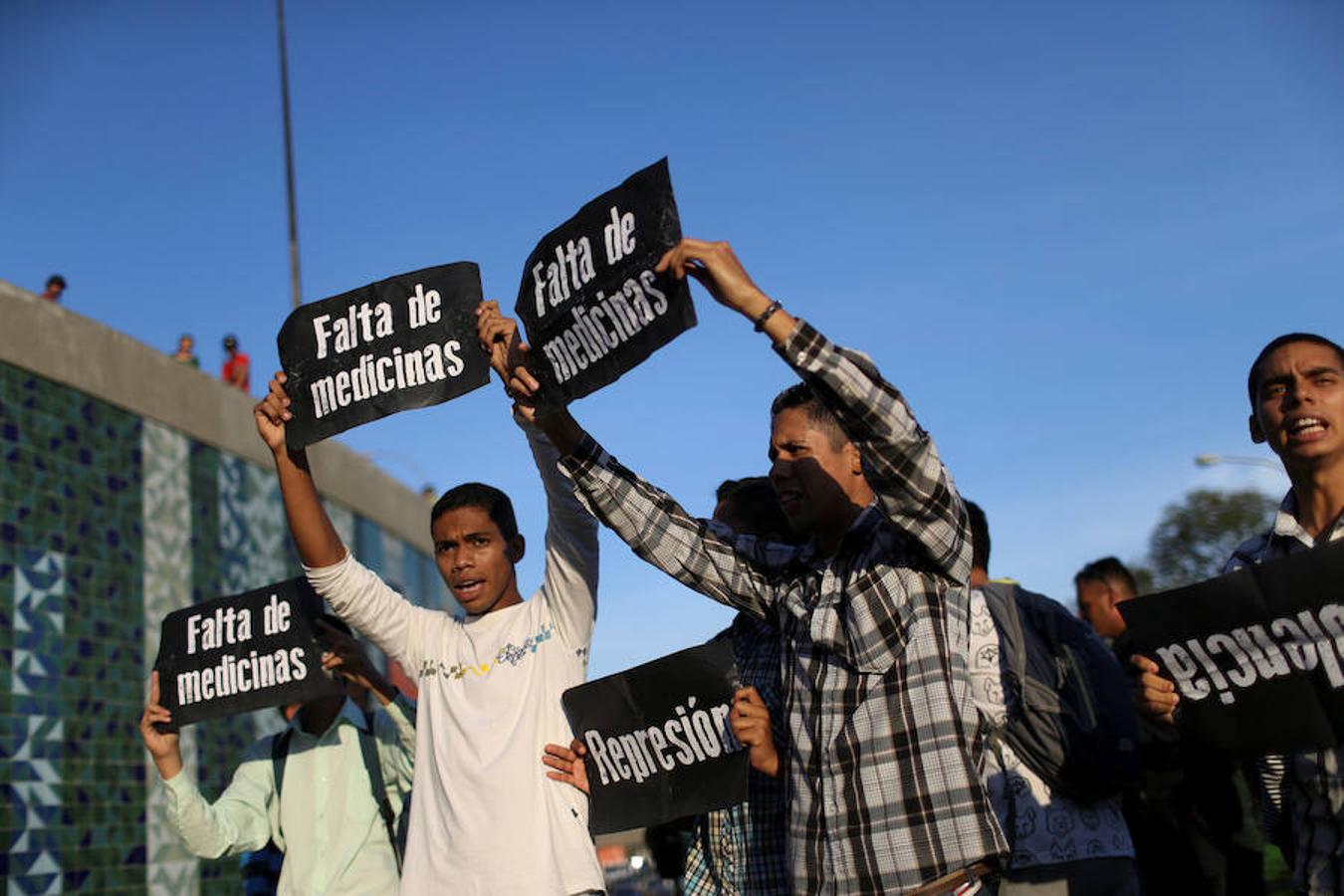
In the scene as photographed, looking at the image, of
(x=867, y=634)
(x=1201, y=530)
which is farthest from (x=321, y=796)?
(x=1201, y=530)

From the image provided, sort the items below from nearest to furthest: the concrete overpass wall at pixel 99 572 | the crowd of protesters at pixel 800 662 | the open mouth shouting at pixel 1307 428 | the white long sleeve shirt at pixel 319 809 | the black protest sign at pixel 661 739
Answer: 1. the crowd of protesters at pixel 800 662
2. the open mouth shouting at pixel 1307 428
3. the black protest sign at pixel 661 739
4. the white long sleeve shirt at pixel 319 809
5. the concrete overpass wall at pixel 99 572

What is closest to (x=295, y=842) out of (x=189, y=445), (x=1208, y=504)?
(x=189, y=445)

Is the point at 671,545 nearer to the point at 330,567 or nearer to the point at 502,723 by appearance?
the point at 502,723

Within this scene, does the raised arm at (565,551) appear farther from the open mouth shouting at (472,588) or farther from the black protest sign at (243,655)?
the black protest sign at (243,655)

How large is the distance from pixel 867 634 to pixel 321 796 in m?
2.54

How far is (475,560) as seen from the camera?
413cm

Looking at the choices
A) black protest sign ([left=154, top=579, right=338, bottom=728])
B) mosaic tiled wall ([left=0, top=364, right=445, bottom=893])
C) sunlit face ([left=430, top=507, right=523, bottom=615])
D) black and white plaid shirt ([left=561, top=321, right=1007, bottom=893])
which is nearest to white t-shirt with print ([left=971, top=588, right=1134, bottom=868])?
black and white plaid shirt ([left=561, top=321, right=1007, bottom=893])

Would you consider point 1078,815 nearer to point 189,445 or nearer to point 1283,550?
point 1283,550

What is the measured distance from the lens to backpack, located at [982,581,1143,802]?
3871mm

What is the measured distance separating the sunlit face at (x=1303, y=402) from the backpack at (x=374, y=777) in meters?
2.99

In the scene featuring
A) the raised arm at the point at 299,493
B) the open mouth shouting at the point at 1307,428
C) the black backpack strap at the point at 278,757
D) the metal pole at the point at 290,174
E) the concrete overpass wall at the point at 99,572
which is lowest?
the black backpack strap at the point at 278,757

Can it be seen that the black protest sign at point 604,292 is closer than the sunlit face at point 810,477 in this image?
Yes

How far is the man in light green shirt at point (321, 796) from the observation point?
15.1 ft

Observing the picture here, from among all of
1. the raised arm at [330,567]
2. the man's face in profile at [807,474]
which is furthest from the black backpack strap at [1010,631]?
the raised arm at [330,567]
